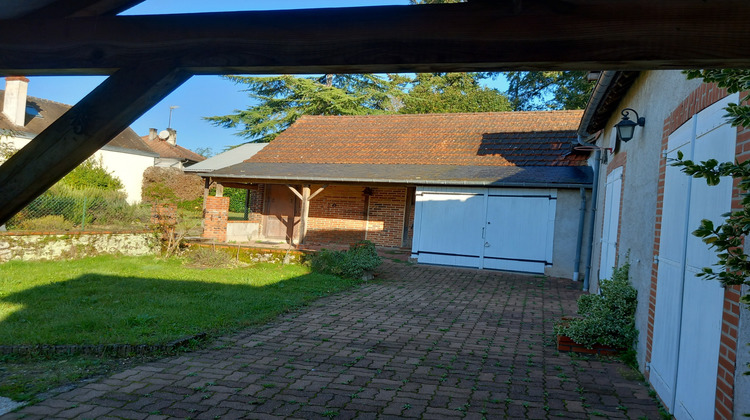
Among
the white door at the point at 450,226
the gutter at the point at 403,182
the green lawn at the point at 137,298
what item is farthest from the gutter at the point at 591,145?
the green lawn at the point at 137,298

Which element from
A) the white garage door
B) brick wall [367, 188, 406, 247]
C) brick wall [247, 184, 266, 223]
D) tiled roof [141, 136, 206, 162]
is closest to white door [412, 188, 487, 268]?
the white garage door

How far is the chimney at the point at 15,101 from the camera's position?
25266mm

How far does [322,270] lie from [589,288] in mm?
5540

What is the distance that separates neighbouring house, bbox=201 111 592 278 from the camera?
1283 centimetres

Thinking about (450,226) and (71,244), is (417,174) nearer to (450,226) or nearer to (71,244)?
(450,226)

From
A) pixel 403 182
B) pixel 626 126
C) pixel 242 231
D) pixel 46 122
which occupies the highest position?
pixel 46 122

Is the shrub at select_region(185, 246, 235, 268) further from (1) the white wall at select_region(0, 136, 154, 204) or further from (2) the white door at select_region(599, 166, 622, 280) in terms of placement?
(1) the white wall at select_region(0, 136, 154, 204)

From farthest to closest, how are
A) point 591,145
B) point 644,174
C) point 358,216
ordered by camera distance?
point 358,216 < point 591,145 < point 644,174

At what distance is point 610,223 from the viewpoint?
838cm

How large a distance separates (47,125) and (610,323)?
2825cm

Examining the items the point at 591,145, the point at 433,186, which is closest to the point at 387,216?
the point at 433,186

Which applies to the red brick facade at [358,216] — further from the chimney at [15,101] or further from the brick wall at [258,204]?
the chimney at [15,101]

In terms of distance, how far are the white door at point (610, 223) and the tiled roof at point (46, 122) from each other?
2369 centimetres

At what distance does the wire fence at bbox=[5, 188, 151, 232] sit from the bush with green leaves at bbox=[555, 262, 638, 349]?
11096 mm
